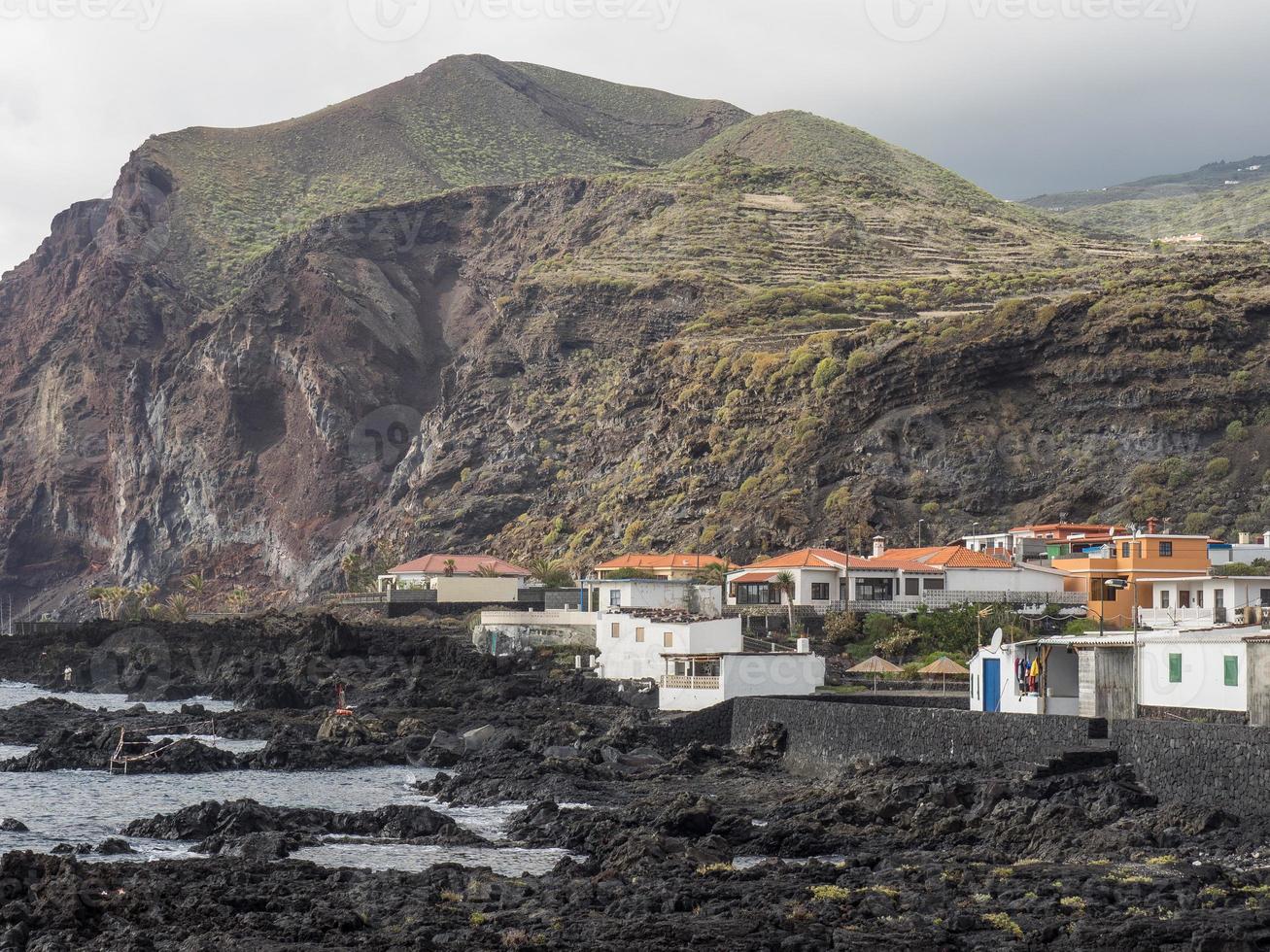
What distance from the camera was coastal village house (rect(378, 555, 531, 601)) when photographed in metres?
109

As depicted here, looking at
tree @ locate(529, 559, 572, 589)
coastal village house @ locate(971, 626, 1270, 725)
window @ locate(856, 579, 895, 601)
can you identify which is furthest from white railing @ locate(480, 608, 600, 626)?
coastal village house @ locate(971, 626, 1270, 725)

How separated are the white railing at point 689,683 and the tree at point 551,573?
42.9 m

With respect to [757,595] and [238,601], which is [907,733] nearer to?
[757,595]

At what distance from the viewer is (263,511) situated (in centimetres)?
18012

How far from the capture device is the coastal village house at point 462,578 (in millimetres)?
109312

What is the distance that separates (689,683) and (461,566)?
59.5 m

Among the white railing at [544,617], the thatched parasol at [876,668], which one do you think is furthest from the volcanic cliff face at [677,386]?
the thatched parasol at [876,668]

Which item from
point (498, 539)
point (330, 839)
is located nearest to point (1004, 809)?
point (330, 839)

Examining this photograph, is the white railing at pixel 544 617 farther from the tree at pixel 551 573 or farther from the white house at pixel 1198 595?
the white house at pixel 1198 595

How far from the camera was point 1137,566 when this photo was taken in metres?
71.0

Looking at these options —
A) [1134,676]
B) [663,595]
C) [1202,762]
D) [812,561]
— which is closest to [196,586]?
[812,561]

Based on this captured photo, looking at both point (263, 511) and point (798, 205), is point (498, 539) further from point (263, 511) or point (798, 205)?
point (798, 205)

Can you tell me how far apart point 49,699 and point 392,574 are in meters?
41.6

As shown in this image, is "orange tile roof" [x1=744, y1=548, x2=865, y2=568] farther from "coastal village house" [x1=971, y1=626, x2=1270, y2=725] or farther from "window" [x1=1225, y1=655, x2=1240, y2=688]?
"window" [x1=1225, y1=655, x2=1240, y2=688]
